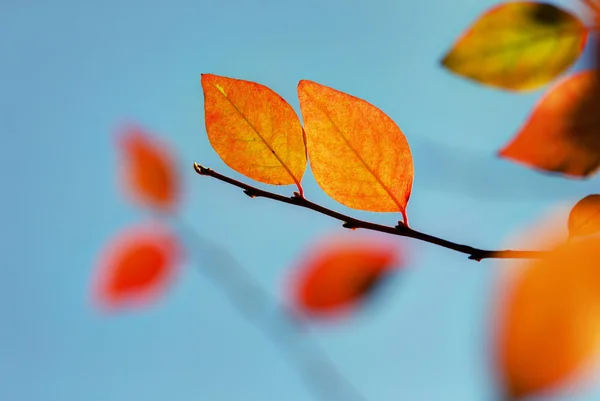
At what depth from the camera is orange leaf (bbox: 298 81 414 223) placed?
0.41 m

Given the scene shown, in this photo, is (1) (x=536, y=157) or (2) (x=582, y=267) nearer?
(2) (x=582, y=267)

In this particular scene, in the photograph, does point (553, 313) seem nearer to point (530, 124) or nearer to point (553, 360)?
point (553, 360)

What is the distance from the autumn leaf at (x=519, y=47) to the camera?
1.40ft

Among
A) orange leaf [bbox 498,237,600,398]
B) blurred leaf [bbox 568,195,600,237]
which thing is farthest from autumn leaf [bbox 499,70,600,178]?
orange leaf [bbox 498,237,600,398]

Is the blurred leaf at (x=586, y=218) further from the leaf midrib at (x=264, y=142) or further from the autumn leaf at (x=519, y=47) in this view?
the leaf midrib at (x=264, y=142)

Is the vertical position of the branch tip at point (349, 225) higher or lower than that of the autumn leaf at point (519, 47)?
lower

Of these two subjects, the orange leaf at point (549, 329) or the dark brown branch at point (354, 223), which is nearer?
the orange leaf at point (549, 329)

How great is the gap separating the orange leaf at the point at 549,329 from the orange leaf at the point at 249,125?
0.64 ft

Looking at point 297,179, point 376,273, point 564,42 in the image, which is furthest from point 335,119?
point 376,273

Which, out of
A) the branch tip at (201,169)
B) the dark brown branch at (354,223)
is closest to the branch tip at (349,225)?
the dark brown branch at (354,223)

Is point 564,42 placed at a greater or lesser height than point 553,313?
greater

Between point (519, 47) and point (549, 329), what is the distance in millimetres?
249

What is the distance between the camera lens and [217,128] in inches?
16.3

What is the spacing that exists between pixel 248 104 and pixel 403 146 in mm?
120
